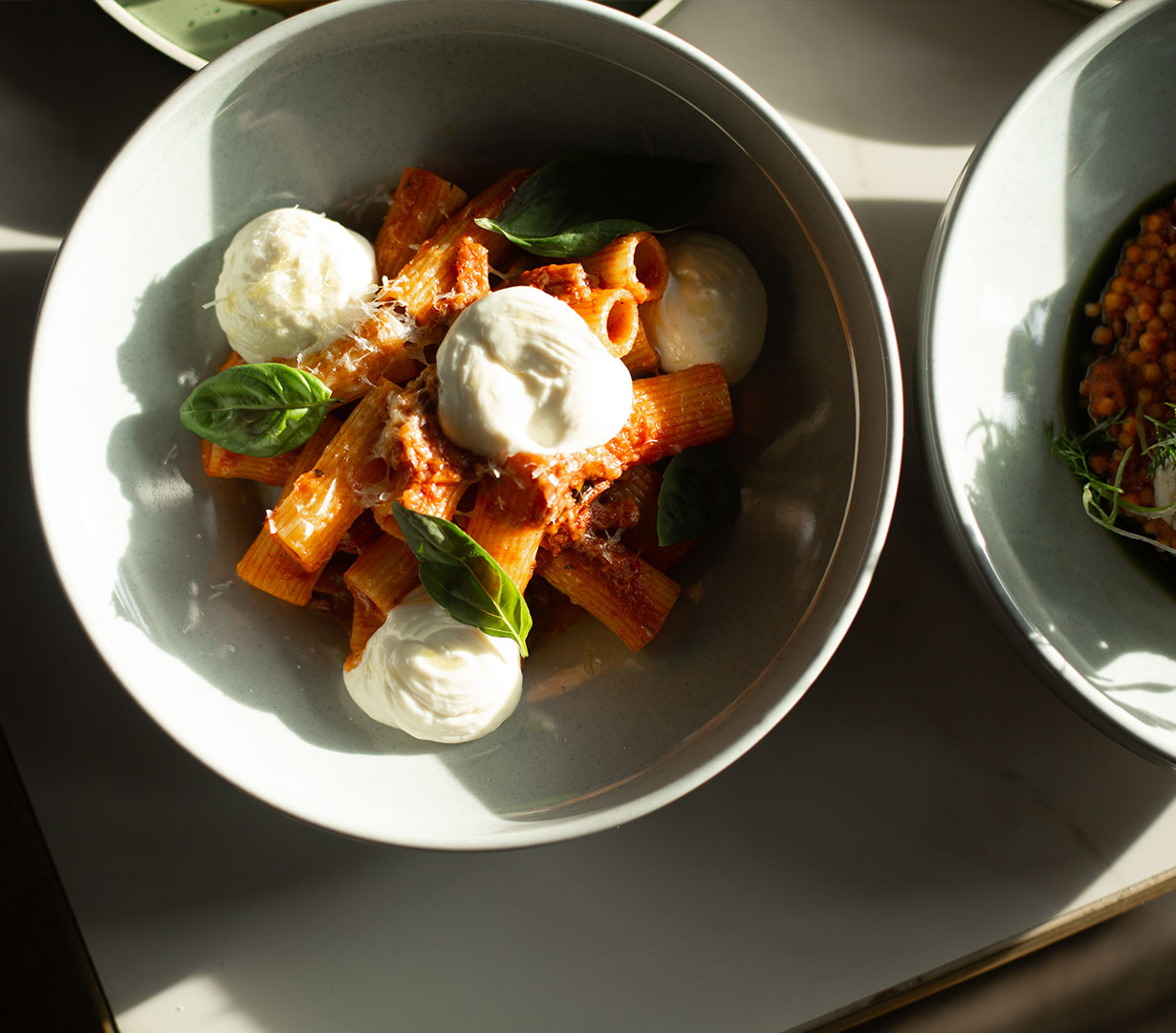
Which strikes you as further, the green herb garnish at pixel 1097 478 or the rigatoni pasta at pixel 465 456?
the green herb garnish at pixel 1097 478

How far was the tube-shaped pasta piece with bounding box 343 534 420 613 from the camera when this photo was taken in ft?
2.92

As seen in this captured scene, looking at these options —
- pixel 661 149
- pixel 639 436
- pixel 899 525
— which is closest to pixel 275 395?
pixel 639 436

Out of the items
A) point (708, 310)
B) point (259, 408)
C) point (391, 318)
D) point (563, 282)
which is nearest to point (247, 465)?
point (259, 408)

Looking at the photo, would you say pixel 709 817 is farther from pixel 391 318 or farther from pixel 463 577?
pixel 391 318

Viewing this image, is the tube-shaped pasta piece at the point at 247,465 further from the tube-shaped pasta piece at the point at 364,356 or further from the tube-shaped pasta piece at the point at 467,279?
the tube-shaped pasta piece at the point at 467,279

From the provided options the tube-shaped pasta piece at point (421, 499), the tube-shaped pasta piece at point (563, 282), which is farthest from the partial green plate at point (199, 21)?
the tube-shaped pasta piece at point (421, 499)

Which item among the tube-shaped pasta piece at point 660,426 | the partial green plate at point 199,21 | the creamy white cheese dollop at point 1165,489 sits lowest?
the tube-shaped pasta piece at point 660,426

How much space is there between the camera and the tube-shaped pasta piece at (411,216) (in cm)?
93

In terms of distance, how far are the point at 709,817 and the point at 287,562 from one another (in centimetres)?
59

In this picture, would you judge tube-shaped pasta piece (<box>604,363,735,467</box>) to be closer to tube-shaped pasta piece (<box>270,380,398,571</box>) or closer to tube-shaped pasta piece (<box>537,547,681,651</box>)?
tube-shaped pasta piece (<box>537,547,681,651</box>)

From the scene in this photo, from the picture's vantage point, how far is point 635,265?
930mm

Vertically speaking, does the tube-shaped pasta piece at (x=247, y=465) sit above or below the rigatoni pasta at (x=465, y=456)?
below

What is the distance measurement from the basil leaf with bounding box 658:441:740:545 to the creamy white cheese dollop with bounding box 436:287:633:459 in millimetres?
110

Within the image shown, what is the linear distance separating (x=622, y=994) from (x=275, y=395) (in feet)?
2.70
